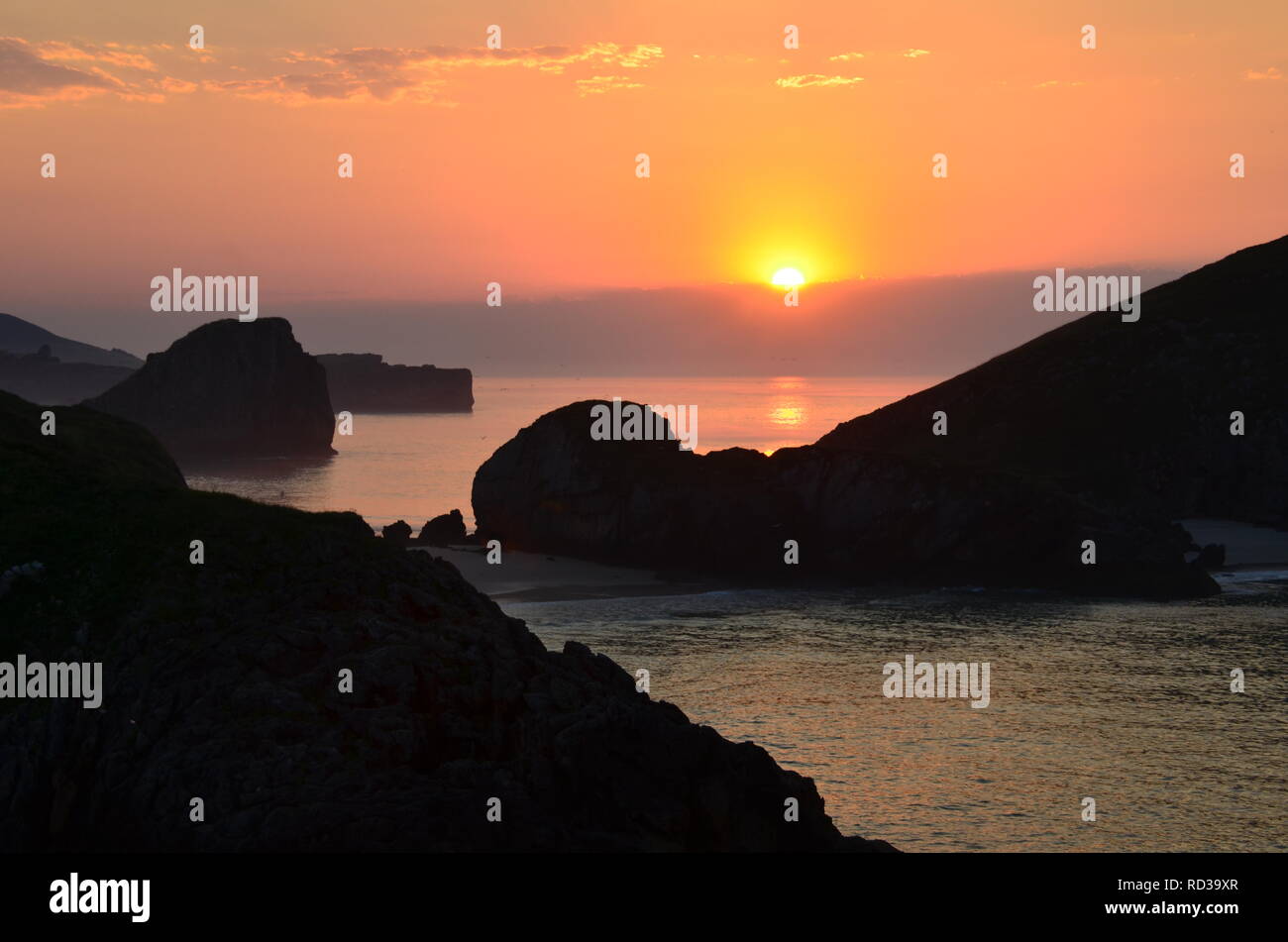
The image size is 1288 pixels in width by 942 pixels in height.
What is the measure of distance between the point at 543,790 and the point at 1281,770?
82.3 feet

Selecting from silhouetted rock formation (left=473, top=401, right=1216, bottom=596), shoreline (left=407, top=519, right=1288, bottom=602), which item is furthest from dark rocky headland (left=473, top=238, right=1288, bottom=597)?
shoreline (left=407, top=519, right=1288, bottom=602)

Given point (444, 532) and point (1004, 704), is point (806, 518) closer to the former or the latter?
point (444, 532)

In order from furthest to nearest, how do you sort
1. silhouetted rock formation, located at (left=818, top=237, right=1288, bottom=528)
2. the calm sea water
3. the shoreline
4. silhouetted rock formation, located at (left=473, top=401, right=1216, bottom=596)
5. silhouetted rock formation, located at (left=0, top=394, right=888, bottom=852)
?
silhouetted rock formation, located at (left=818, top=237, right=1288, bottom=528) < silhouetted rock formation, located at (left=473, top=401, right=1216, bottom=596) < the shoreline < the calm sea water < silhouetted rock formation, located at (left=0, top=394, right=888, bottom=852)

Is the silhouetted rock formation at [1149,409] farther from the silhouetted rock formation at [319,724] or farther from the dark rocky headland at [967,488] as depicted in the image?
the silhouetted rock formation at [319,724]

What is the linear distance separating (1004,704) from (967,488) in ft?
126

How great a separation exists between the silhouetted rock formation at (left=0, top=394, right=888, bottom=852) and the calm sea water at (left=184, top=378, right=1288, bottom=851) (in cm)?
845

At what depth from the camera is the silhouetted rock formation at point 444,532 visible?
9188 cm

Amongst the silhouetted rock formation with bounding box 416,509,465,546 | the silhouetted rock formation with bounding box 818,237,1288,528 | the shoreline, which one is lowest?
the shoreline

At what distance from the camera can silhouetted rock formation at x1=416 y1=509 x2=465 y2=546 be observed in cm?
9188

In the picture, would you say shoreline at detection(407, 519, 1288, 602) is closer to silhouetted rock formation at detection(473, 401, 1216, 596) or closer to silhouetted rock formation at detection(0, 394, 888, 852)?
silhouetted rock formation at detection(473, 401, 1216, 596)

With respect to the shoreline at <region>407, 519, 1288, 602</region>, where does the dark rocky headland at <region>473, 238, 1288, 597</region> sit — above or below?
above

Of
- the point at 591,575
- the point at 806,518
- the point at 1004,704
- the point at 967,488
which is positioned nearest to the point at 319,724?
the point at 1004,704

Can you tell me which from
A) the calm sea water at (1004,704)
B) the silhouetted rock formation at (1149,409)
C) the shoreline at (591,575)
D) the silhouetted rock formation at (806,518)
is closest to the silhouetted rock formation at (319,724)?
the calm sea water at (1004,704)

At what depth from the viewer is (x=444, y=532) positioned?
92812mm
